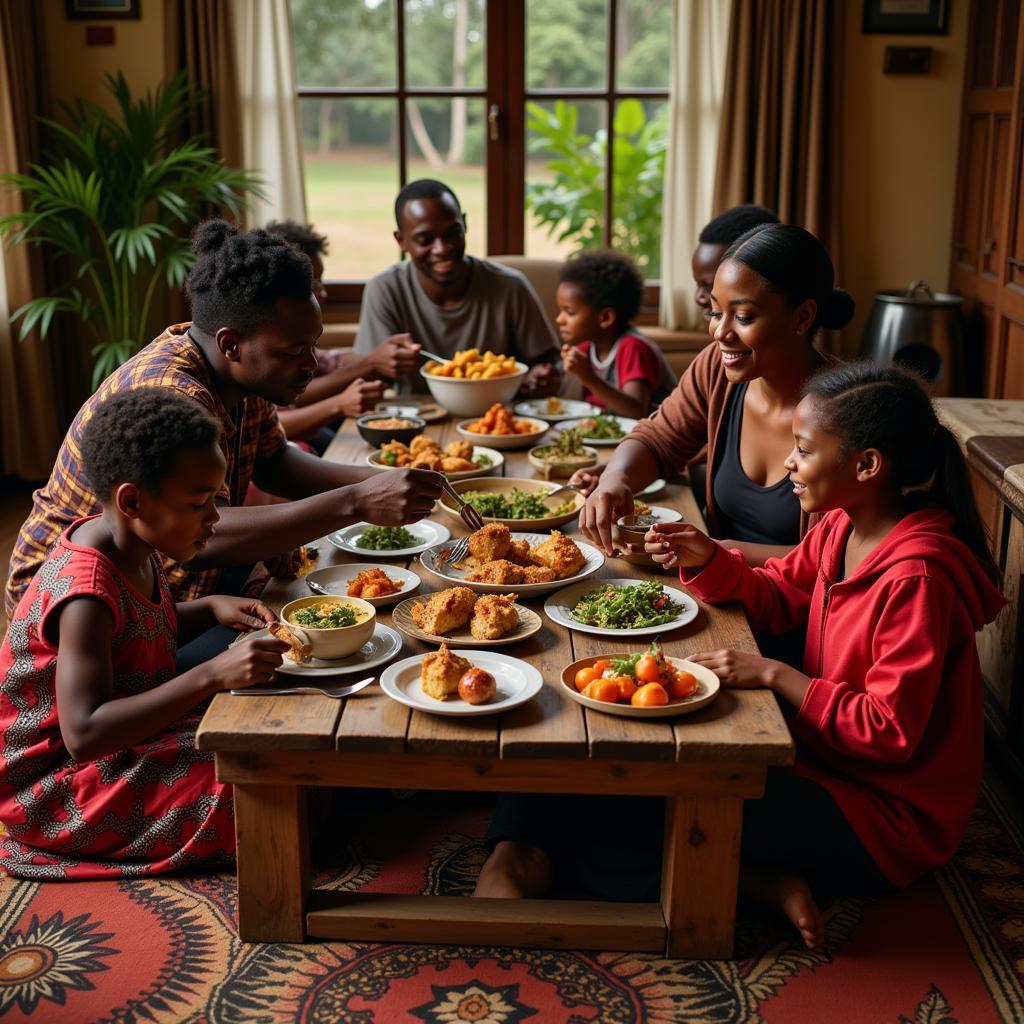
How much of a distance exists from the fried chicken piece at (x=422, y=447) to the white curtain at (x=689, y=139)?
2440 mm

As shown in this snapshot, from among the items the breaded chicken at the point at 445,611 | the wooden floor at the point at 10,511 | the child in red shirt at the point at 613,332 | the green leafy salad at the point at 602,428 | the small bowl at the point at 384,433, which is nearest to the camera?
the breaded chicken at the point at 445,611

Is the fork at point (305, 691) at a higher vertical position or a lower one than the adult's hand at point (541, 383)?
lower

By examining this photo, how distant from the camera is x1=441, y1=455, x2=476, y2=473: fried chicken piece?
9.53 feet

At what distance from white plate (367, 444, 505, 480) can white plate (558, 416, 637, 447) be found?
0.26 meters

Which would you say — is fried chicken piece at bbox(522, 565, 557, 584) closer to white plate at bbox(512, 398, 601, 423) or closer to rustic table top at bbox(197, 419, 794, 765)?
rustic table top at bbox(197, 419, 794, 765)

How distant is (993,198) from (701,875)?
3654 mm

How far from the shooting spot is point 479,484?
9.32 ft

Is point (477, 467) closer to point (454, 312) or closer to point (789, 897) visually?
point (454, 312)

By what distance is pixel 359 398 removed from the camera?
3408 mm

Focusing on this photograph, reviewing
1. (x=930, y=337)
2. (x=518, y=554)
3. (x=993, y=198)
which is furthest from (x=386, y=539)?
(x=993, y=198)

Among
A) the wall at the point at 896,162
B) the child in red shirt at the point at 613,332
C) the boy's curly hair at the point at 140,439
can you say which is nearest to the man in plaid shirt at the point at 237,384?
the boy's curly hair at the point at 140,439

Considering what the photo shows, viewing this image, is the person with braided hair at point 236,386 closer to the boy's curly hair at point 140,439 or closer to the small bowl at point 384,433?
the boy's curly hair at point 140,439

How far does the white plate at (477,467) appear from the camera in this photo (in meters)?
2.88

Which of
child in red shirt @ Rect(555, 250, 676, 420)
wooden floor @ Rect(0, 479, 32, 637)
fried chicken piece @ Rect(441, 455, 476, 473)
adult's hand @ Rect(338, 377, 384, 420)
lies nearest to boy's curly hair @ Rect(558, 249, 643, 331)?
child in red shirt @ Rect(555, 250, 676, 420)
